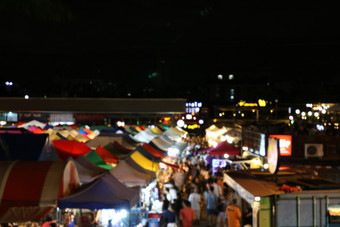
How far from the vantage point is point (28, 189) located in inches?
260

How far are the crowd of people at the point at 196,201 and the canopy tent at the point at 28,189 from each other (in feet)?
14.4

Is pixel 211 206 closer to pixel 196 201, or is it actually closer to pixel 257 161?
pixel 196 201

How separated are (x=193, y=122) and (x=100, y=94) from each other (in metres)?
23.1

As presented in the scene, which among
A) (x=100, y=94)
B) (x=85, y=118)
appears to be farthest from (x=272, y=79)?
(x=85, y=118)

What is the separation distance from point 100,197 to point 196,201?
16.5 feet

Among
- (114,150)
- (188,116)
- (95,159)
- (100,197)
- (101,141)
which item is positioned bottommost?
(100,197)

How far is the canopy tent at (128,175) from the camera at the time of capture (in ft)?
33.3

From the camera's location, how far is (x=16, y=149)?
888 centimetres

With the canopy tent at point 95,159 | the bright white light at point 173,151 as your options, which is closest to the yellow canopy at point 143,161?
the canopy tent at point 95,159

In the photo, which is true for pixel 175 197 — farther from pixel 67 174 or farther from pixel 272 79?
pixel 272 79

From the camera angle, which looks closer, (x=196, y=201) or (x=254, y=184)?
(x=254, y=184)

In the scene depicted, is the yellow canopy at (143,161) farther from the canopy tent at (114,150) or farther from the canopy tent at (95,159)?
the canopy tent at (114,150)

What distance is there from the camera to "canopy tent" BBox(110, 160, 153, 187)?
10.1 meters

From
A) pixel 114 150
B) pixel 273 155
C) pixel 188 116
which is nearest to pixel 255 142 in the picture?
pixel 273 155
